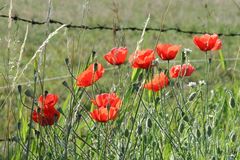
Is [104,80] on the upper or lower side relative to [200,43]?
lower

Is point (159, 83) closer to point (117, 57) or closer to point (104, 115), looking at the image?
point (117, 57)

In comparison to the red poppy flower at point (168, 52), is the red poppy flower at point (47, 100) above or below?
below

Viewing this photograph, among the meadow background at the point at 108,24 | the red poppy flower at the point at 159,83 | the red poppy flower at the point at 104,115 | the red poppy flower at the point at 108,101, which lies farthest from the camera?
the meadow background at the point at 108,24

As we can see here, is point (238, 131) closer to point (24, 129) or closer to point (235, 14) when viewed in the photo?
point (24, 129)

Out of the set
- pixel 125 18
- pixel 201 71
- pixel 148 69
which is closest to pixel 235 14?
pixel 125 18

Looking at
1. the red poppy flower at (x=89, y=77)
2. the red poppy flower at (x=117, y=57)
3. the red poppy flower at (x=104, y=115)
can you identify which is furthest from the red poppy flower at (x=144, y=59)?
the red poppy flower at (x=104, y=115)

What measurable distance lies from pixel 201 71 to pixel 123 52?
4903 mm

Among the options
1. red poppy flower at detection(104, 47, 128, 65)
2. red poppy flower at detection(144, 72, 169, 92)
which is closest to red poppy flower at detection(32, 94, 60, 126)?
red poppy flower at detection(104, 47, 128, 65)

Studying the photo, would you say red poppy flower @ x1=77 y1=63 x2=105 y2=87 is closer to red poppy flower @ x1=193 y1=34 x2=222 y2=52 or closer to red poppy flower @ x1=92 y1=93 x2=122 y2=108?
red poppy flower @ x1=92 y1=93 x2=122 y2=108

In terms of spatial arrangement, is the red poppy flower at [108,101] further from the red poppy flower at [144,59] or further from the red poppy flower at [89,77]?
the red poppy flower at [144,59]

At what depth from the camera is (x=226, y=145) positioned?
10.2ft

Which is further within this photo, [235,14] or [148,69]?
[235,14]

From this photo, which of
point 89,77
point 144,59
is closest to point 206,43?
point 144,59

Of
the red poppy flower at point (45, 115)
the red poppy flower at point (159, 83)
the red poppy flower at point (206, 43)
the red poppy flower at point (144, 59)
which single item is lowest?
the red poppy flower at point (45, 115)
